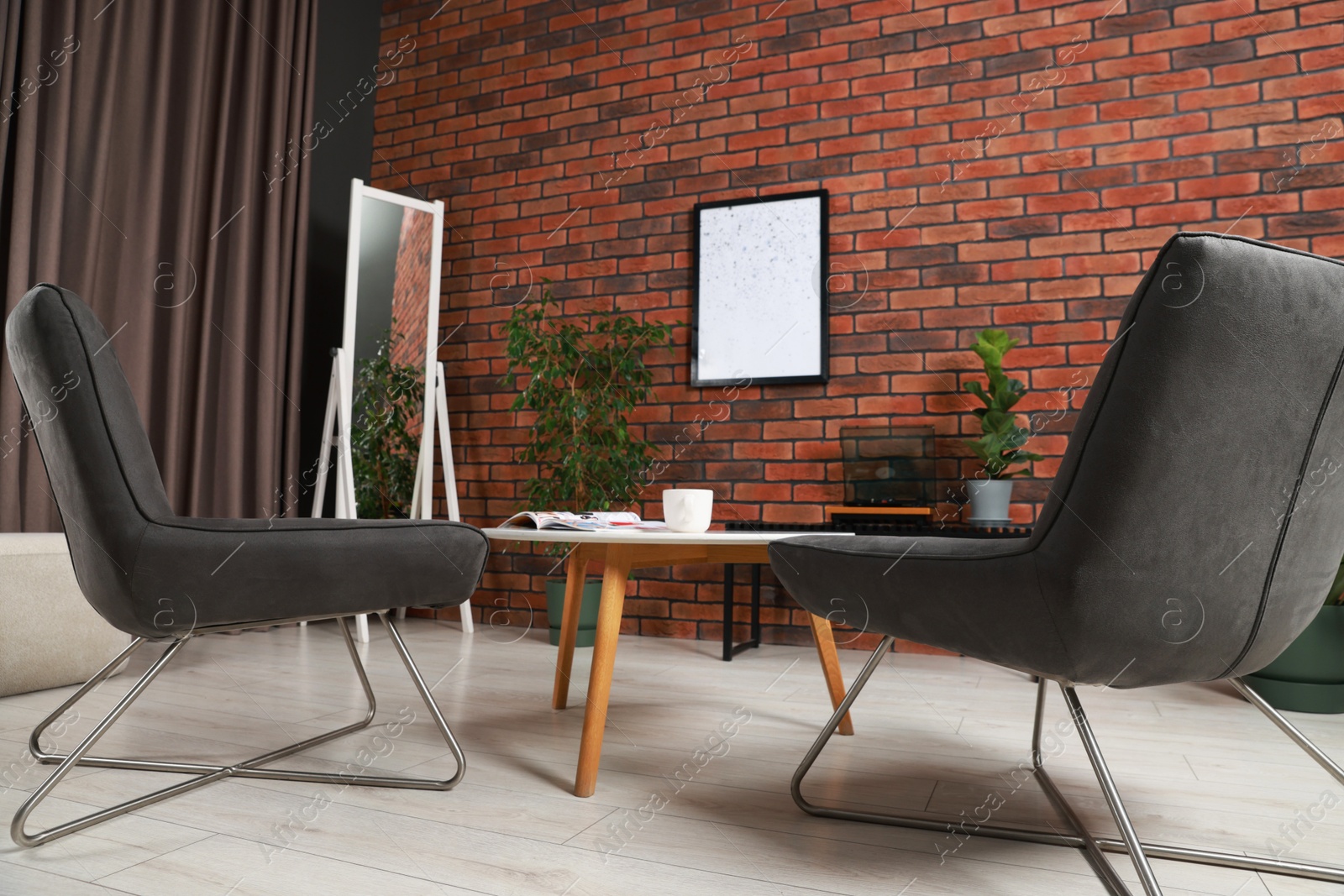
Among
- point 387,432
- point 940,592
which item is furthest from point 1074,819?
point 387,432

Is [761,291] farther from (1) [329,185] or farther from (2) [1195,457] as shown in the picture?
(2) [1195,457]

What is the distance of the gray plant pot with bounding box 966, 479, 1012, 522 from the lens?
253cm

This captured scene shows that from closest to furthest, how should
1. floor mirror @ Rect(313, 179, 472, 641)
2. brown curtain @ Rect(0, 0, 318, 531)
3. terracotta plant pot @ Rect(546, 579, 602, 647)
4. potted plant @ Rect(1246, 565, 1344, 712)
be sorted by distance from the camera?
potted plant @ Rect(1246, 565, 1344, 712)
brown curtain @ Rect(0, 0, 318, 531)
terracotta plant pot @ Rect(546, 579, 602, 647)
floor mirror @ Rect(313, 179, 472, 641)

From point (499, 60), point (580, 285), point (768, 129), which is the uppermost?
point (499, 60)

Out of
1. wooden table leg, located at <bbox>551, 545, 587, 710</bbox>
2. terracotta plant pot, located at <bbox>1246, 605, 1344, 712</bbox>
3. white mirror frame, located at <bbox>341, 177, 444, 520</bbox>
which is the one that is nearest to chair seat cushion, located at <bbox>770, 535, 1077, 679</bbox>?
wooden table leg, located at <bbox>551, 545, 587, 710</bbox>

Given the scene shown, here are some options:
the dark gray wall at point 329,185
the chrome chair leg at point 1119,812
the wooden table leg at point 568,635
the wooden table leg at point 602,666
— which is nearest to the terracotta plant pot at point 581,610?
the wooden table leg at point 568,635

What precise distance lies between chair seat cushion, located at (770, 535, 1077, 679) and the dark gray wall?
284cm

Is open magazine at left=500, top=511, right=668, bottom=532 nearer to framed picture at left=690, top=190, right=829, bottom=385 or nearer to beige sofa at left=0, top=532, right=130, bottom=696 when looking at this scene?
beige sofa at left=0, top=532, right=130, bottom=696

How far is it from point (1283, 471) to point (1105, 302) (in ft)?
6.78

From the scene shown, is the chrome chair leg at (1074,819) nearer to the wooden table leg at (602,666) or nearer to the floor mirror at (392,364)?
the wooden table leg at (602,666)

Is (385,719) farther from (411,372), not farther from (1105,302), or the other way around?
(1105,302)

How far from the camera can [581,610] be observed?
2.96 meters

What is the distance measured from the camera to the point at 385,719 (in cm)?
174

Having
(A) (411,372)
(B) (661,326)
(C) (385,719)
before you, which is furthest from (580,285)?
(C) (385,719)
